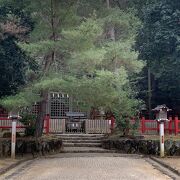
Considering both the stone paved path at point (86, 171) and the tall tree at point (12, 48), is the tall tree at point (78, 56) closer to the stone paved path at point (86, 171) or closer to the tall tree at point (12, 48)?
the tall tree at point (12, 48)

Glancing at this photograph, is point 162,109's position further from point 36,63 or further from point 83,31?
point 36,63

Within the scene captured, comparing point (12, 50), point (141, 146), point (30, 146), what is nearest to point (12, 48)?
point (12, 50)

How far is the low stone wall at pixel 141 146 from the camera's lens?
1983 centimetres

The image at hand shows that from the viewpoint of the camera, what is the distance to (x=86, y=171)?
45.0 ft

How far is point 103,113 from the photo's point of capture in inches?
1160

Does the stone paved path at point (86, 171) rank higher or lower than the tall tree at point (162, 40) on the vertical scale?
lower

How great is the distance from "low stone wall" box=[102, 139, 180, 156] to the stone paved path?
4.11m

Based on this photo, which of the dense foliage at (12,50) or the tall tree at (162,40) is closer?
the dense foliage at (12,50)

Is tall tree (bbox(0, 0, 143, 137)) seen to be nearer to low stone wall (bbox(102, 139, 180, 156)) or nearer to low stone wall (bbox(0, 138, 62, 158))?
low stone wall (bbox(0, 138, 62, 158))

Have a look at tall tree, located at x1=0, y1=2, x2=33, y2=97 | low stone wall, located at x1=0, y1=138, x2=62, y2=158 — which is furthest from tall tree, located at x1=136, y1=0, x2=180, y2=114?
low stone wall, located at x1=0, y1=138, x2=62, y2=158

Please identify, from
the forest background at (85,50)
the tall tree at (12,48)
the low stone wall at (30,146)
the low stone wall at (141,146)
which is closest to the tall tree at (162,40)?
the forest background at (85,50)

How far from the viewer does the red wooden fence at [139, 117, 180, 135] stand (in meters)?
24.5

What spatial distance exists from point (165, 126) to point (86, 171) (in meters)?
13.4

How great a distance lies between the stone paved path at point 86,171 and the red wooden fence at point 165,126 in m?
8.72
